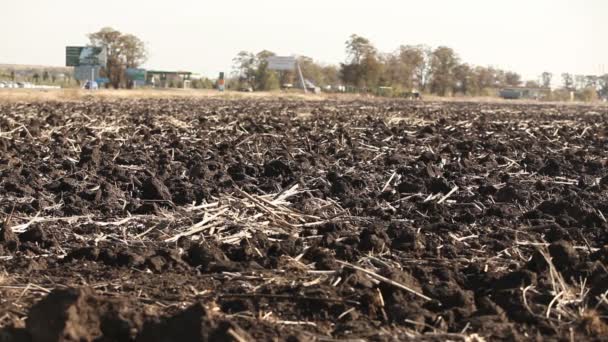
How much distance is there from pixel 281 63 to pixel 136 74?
25.9m

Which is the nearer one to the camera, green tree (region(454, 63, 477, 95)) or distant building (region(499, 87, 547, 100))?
distant building (region(499, 87, 547, 100))

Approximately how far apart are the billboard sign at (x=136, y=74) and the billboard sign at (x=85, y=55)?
10.6ft

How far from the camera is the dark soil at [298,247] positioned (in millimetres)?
4141

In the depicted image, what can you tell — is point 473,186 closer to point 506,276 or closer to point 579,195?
point 579,195

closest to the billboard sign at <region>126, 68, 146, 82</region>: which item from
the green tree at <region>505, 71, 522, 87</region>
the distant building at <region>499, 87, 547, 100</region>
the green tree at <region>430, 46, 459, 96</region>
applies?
the green tree at <region>430, 46, 459, 96</region>

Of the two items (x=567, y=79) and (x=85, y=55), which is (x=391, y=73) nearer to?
(x=85, y=55)

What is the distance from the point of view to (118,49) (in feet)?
358

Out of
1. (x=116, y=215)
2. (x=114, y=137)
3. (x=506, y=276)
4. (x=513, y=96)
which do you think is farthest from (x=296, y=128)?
(x=513, y=96)

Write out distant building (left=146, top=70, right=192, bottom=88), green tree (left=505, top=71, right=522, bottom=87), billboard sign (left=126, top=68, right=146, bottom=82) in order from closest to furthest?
billboard sign (left=126, top=68, right=146, bottom=82) < distant building (left=146, top=70, right=192, bottom=88) < green tree (left=505, top=71, right=522, bottom=87)

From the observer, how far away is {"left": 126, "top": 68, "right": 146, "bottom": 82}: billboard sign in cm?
10294

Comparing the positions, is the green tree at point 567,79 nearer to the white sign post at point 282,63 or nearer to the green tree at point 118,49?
the white sign post at point 282,63

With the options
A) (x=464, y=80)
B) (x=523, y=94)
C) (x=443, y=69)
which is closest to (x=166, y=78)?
(x=443, y=69)

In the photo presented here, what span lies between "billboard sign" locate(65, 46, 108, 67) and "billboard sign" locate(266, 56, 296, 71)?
26548mm

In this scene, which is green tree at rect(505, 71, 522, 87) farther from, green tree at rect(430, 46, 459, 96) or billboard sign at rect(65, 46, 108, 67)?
billboard sign at rect(65, 46, 108, 67)
